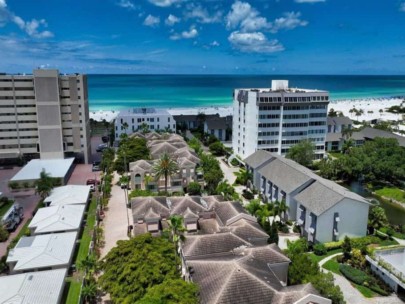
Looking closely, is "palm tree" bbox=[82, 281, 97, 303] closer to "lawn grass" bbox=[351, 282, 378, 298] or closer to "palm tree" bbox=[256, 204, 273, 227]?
"palm tree" bbox=[256, 204, 273, 227]

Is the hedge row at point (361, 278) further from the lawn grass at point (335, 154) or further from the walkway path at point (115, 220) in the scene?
the lawn grass at point (335, 154)

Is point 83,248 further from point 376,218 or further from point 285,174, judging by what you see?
point 376,218

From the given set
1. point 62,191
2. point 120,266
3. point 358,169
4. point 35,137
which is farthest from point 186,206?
point 35,137

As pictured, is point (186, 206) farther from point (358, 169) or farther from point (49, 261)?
point (358, 169)

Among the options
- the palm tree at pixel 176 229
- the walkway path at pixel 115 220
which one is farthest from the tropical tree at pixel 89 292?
the palm tree at pixel 176 229

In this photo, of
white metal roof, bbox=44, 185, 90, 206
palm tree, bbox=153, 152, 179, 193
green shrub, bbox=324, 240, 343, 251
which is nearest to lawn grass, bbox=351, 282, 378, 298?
green shrub, bbox=324, 240, 343, 251

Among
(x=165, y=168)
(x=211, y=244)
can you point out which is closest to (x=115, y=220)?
(x=165, y=168)
